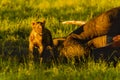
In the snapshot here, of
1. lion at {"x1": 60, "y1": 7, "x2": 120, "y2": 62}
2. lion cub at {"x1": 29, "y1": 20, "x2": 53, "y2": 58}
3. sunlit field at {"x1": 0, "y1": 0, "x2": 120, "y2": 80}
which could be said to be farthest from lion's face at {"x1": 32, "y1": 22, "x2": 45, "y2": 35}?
lion at {"x1": 60, "y1": 7, "x2": 120, "y2": 62}

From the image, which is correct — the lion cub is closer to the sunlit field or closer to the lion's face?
the lion's face

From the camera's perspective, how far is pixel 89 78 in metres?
5.78

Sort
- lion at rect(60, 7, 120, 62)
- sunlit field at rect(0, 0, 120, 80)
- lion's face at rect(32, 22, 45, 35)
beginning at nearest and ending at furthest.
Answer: sunlit field at rect(0, 0, 120, 80)
lion's face at rect(32, 22, 45, 35)
lion at rect(60, 7, 120, 62)

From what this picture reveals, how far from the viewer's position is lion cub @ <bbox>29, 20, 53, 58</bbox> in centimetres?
692

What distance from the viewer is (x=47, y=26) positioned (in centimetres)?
1055

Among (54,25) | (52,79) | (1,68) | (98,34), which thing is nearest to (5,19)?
(54,25)

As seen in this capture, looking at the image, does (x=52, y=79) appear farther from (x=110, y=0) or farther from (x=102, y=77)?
(x=110, y=0)

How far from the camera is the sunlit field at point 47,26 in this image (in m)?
5.96

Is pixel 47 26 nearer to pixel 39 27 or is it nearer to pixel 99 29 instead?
pixel 99 29

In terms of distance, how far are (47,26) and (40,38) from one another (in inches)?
143

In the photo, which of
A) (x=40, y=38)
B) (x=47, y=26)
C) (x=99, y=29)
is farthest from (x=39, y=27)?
(x=47, y=26)

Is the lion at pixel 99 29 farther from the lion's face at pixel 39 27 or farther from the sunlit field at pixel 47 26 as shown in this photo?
the sunlit field at pixel 47 26

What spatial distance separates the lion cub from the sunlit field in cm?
26

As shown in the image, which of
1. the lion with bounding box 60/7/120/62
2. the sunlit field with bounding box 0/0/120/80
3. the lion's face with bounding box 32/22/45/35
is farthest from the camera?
the lion with bounding box 60/7/120/62
